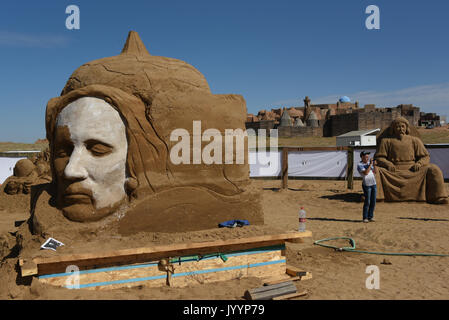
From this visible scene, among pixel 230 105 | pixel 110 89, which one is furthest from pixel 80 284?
pixel 230 105

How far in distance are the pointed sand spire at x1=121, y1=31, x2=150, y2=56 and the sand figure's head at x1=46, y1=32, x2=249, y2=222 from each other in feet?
0.91

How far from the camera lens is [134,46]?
5.12 m

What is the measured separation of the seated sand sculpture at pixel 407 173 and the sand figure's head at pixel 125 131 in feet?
20.2

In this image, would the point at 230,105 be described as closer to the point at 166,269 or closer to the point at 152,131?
the point at 152,131

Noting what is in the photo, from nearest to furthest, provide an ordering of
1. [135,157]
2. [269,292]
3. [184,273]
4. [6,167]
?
[269,292] → [184,273] → [135,157] → [6,167]

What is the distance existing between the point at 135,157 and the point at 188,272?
4.87 feet

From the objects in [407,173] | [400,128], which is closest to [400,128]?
[400,128]

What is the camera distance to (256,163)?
594 inches

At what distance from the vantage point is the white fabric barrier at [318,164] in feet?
44.8

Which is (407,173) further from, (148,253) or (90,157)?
(90,157)

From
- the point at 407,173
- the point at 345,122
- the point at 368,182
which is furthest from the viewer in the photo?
the point at 345,122

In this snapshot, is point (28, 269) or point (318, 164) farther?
point (318, 164)

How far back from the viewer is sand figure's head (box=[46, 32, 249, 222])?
4191mm
